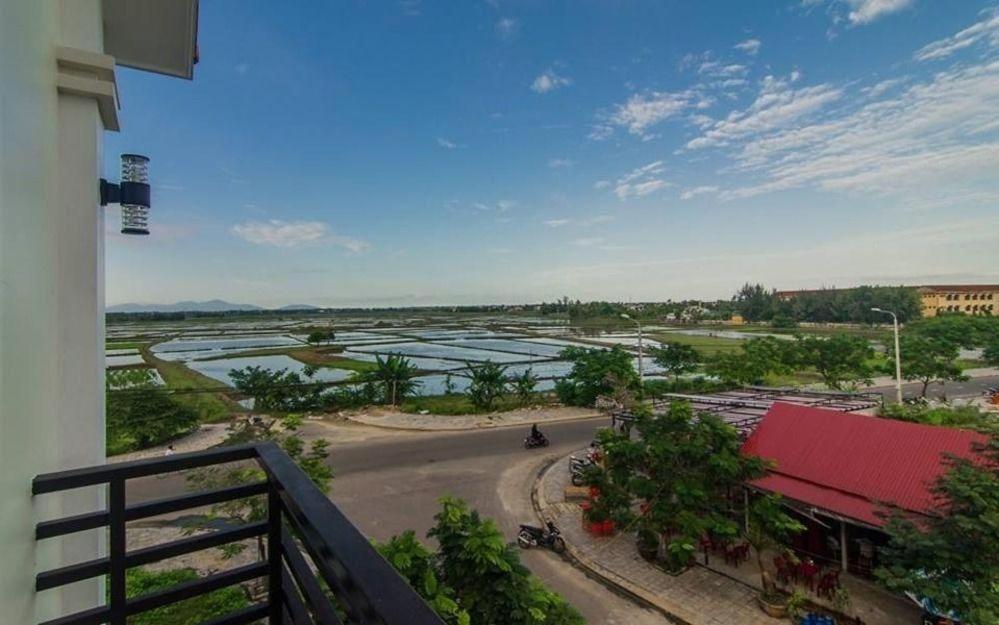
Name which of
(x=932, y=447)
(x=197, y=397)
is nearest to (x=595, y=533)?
(x=932, y=447)

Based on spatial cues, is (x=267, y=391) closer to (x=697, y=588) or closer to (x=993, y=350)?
(x=697, y=588)

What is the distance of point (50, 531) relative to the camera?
1088 mm

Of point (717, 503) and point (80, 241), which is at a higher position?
point (80, 241)

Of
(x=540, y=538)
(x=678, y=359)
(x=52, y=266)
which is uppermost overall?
(x=52, y=266)

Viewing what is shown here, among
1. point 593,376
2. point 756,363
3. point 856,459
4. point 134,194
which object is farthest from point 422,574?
point 756,363

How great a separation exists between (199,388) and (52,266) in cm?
2050

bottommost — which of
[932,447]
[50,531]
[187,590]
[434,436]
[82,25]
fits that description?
[434,436]

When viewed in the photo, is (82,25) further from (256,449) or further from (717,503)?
(717,503)

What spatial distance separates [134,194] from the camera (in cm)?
220

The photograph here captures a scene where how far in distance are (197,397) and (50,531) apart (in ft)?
61.4

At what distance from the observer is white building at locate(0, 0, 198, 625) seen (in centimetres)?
108

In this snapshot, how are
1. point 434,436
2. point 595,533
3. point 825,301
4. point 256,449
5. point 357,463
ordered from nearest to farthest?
1. point 256,449
2. point 595,533
3. point 357,463
4. point 434,436
5. point 825,301

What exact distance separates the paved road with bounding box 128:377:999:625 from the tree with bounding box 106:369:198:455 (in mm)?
2146

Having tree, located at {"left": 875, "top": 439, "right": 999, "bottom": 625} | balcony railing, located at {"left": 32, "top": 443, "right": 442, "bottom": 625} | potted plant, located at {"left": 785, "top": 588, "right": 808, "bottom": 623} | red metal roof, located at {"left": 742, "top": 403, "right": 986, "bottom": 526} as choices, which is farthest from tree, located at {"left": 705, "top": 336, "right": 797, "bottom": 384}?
balcony railing, located at {"left": 32, "top": 443, "right": 442, "bottom": 625}
